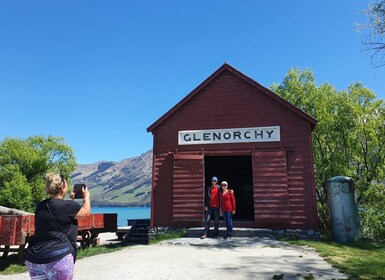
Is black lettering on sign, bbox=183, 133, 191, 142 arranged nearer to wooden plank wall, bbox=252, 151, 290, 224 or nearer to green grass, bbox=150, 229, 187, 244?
wooden plank wall, bbox=252, 151, 290, 224

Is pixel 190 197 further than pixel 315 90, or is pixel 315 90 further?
pixel 315 90

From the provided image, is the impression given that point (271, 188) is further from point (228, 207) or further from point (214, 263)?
point (214, 263)

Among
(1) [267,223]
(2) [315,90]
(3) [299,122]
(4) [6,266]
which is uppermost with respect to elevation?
(2) [315,90]

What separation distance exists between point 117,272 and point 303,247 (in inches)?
245

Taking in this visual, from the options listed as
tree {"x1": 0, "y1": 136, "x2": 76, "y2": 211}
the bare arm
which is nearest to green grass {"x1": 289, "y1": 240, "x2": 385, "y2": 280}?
the bare arm

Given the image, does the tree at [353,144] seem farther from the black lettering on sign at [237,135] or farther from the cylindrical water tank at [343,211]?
the black lettering on sign at [237,135]

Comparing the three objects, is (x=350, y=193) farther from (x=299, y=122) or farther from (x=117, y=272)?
(x=117, y=272)

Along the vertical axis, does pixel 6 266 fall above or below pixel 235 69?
below

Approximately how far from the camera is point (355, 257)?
927 centimetres

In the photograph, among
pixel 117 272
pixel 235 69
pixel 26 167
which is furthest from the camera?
pixel 26 167

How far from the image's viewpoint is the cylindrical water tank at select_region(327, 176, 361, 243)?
12.4 meters

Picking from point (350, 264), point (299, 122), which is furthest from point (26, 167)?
point (350, 264)

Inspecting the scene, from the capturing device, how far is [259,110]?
14.3 meters

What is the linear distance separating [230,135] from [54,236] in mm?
11192
